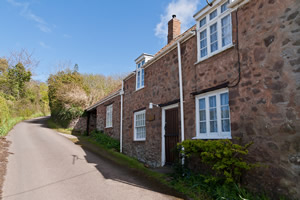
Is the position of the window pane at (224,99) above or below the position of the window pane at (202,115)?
above

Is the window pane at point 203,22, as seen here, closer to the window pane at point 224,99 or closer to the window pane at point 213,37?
the window pane at point 213,37

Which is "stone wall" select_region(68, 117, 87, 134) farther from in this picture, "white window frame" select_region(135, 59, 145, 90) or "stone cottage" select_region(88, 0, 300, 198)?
"stone cottage" select_region(88, 0, 300, 198)

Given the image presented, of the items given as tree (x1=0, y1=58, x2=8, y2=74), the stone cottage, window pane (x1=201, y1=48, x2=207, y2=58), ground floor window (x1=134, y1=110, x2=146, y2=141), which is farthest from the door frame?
tree (x1=0, y1=58, x2=8, y2=74)

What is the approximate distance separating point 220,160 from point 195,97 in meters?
2.81

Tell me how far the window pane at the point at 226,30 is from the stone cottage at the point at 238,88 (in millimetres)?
31

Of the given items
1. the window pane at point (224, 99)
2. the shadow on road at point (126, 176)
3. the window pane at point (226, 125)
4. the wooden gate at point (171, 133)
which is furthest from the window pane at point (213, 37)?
the shadow on road at point (126, 176)

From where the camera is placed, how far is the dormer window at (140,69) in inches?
474

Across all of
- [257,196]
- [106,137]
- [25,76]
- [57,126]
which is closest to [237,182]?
[257,196]

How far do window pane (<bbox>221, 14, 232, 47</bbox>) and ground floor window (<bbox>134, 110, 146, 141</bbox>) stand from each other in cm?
591

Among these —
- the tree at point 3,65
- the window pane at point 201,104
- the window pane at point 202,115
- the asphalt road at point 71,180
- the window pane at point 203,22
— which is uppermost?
the tree at point 3,65

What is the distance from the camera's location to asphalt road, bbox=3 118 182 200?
6.31 metres

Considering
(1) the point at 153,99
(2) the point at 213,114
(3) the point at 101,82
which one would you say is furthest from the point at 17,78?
(2) the point at 213,114

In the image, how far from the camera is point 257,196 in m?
5.00

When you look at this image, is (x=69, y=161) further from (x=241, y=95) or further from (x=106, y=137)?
(x=241, y=95)
